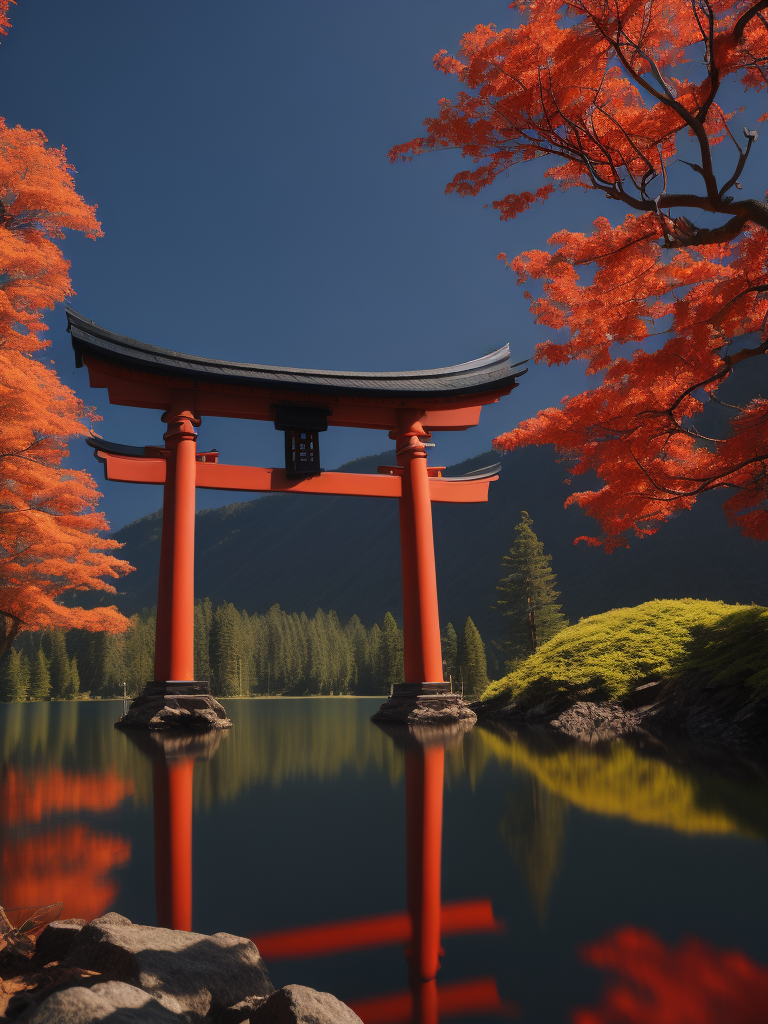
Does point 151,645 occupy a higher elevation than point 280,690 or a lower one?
higher

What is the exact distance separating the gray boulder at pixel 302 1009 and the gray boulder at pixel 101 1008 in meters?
0.25

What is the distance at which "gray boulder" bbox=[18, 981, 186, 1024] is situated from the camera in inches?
68.1

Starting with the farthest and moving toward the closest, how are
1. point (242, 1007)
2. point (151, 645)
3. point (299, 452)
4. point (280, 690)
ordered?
point (280, 690)
point (151, 645)
point (299, 452)
point (242, 1007)

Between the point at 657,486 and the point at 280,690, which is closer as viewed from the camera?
the point at 657,486

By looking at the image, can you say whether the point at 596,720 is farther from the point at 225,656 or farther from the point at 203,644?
the point at 203,644

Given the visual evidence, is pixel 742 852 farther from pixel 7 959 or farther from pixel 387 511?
pixel 387 511

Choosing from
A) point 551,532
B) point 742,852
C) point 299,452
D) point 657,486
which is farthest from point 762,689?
point 551,532

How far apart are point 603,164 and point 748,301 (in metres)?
2.19

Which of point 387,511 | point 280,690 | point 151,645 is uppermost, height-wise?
point 387,511

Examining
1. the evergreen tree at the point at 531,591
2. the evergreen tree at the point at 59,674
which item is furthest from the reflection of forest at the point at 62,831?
the evergreen tree at the point at 59,674

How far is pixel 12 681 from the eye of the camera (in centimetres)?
4375

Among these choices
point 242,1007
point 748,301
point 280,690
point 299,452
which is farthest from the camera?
point 280,690

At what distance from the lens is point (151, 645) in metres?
51.7

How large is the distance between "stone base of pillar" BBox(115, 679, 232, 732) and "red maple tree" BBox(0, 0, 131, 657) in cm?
322
